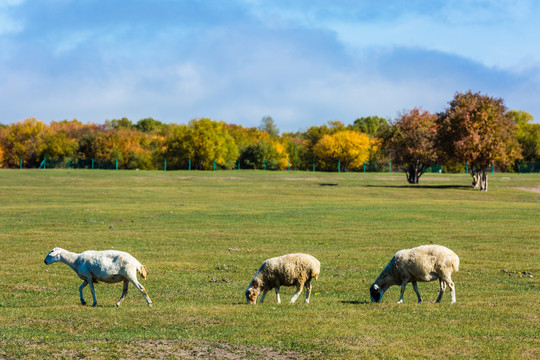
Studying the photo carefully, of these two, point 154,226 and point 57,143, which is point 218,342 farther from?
point 57,143

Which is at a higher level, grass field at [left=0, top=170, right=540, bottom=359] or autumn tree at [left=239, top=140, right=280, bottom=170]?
autumn tree at [left=239, top=140, right=280, bottom=170]

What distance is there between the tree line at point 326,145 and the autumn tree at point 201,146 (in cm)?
21

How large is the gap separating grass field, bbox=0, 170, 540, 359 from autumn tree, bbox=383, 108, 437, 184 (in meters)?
27.4

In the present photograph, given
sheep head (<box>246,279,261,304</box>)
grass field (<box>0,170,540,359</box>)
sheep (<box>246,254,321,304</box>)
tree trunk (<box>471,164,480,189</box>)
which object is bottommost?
grass field (<box>0,170,540,359</box>)

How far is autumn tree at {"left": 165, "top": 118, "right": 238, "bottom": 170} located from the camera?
12938 cm

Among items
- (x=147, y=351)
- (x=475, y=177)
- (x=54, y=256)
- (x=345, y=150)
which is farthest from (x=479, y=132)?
(x=345, y=150)

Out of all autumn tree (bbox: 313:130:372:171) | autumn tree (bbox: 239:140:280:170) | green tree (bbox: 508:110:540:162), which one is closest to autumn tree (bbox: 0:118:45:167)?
autumn tree (bbox: 239:140:280:170)

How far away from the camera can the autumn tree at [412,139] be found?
83125 millimetres

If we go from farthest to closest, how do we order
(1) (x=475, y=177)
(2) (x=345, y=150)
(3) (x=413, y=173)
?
(2) (x=345, y=150), (3) (x=413, y=173), (1) (x=475, y=177)

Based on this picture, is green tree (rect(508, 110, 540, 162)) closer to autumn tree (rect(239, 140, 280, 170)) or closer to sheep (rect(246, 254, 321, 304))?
autumn tree (rect(239, 140, 280, 170))

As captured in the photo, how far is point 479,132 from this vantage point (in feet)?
238

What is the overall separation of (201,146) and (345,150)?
36.3 metres

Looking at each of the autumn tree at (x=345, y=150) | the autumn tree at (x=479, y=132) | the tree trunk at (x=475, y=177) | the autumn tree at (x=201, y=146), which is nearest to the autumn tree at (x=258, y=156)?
the autumn tree at (x=201, y=146)

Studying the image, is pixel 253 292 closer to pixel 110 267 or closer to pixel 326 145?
pixel 110 267
